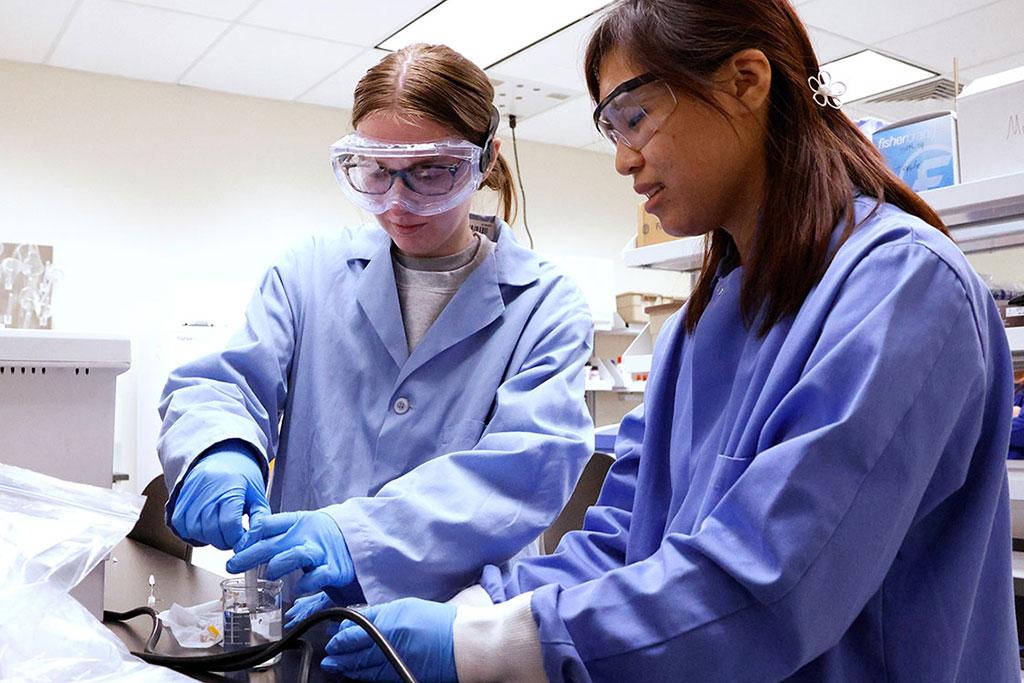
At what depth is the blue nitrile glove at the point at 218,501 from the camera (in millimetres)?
1002

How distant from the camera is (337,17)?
4082 mm

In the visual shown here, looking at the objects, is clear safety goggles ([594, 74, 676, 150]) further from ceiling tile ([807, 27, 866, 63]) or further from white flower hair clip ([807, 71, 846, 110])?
ceiling tile ([807, 27, 866, 63])

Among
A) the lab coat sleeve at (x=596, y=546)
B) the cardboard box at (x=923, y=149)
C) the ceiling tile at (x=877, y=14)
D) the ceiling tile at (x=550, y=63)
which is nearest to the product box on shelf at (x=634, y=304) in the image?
the ceiling tile at (x=550, y=63)

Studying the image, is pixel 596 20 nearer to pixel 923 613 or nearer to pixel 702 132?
pixel 702 132

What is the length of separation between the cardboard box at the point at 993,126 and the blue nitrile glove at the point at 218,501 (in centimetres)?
164

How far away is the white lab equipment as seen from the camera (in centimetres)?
110

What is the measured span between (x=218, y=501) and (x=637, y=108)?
614 mm

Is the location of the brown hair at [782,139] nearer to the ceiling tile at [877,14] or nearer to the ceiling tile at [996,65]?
the ceiling tile at [877,14]

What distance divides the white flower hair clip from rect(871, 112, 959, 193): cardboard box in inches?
47.1

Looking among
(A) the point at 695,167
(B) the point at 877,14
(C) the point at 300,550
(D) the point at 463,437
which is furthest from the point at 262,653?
(B) the point at 877,14

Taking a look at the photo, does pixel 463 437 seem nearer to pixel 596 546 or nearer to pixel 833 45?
pixel 596 546

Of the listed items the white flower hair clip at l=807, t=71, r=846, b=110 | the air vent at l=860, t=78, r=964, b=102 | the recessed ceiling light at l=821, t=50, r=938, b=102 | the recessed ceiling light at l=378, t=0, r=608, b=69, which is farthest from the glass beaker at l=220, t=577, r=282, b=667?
the air vent at l=860, t=78, r=964, b=102

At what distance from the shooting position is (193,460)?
1074 millimetres

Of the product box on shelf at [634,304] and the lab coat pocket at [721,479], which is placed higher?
the product box on shelf at [634,304]
